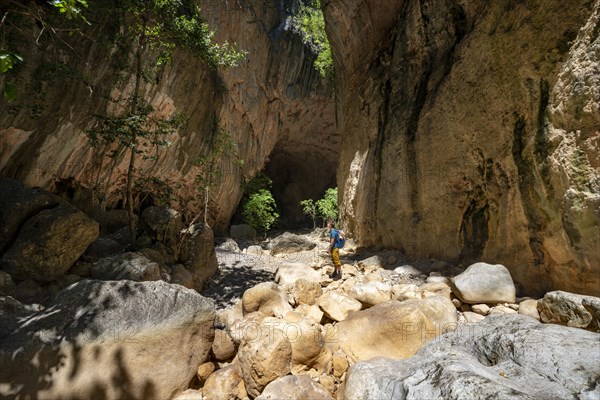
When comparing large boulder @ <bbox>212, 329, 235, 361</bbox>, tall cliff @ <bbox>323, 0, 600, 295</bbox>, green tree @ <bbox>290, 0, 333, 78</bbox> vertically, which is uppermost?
green tree @ <bbox>290, 0, 333, 78</bbox>

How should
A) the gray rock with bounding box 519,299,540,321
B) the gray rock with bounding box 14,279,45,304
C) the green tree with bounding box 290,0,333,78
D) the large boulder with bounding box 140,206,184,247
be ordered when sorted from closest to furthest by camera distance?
the gray rock with bounding box 519,299,540,321 → the gray rock with bounding box 14,279,45,304 → the large boulder with bounding box 140,206,184,247 → the green tree with bounding box 290,0,333,78

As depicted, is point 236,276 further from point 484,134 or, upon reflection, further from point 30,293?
point 484,134

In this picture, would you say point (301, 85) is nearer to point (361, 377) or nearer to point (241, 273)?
point (241, 273)

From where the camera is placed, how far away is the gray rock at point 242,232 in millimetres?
15609

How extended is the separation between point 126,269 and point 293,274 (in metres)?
3.19

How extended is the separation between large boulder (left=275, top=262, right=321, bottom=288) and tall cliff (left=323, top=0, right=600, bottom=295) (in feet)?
8.26

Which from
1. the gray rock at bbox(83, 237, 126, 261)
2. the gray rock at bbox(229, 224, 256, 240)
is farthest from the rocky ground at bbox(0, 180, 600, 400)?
the gray rock at bbox(229, 224, 256, 240)

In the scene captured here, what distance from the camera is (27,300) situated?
3.84 m

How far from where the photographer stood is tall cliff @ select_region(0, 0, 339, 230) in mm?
5527

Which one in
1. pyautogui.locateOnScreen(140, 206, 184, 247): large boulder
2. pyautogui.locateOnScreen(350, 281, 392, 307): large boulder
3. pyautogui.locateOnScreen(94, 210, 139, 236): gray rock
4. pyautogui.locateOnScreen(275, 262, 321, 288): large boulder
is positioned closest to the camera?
pyautogui.locateOnScreen(350, 281, 392, 307): large boulder

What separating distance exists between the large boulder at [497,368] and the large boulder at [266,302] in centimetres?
182

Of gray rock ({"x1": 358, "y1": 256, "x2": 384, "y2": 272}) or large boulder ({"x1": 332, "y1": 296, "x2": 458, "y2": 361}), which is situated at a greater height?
gray rock ({"x1": 358, "y1": 256, "x2": 384, "y2": 272})

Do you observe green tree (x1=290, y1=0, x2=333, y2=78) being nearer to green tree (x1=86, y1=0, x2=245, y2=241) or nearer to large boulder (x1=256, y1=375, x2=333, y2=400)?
green tree (x1=86, y1=0, x2=245, y2=241)

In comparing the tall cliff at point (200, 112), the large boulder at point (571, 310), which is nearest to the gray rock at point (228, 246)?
the tall cliff at point (200, 112)
